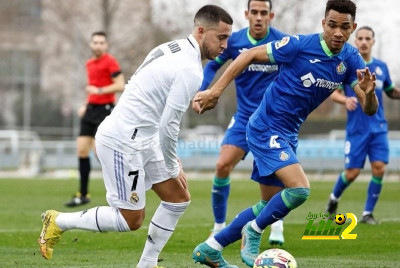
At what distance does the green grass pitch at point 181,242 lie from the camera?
27.9 ft

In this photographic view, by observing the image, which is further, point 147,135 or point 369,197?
point 369,197

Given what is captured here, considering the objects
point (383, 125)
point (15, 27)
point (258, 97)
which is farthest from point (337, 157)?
point (15, 27)

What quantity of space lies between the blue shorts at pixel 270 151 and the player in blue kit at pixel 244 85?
86.7 inches

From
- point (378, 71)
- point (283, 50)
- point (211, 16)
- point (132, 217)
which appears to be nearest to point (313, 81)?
point (283, 50)

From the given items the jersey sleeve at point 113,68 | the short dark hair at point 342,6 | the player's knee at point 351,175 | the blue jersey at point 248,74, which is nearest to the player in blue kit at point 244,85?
the blue jersey at point 248,74

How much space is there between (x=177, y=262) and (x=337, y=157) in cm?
1937

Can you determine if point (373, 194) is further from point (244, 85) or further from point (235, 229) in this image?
point (235, 229)

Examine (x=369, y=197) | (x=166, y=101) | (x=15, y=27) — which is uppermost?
(x=166, y=101)

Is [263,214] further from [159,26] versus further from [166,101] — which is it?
[159,26]

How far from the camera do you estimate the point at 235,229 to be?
8133mm

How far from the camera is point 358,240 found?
1034 cm

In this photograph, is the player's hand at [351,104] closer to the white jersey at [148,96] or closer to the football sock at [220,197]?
the football sock at [220,197]

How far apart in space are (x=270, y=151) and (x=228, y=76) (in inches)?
31.5

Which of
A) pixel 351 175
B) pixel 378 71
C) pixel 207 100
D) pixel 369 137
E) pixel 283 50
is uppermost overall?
pixel 283 50
